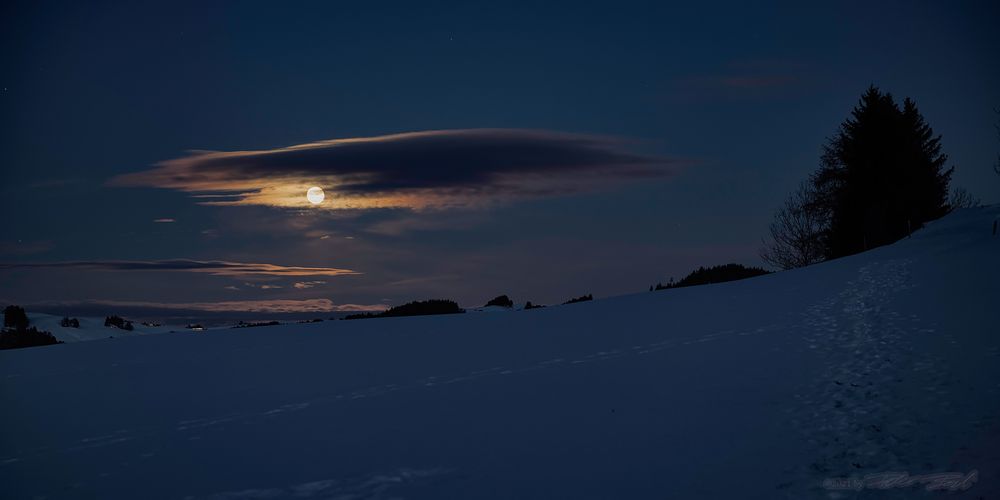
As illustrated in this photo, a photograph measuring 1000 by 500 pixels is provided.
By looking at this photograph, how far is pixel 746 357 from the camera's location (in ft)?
39.7

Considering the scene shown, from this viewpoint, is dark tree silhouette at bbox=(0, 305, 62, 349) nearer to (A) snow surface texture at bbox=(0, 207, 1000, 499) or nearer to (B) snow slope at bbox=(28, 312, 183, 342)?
(B) snow slope at bbox=(28, 312, 183, 342)

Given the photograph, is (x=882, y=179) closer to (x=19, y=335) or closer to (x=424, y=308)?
(x=424, y=308)

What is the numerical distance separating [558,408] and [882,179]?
4224 centimetres

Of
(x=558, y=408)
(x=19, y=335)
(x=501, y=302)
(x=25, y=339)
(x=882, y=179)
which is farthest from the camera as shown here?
(x=882, y=179)

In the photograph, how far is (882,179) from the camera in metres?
44.0

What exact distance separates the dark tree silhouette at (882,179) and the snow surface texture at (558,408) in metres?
27.7

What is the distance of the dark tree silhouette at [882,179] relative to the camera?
4309cm

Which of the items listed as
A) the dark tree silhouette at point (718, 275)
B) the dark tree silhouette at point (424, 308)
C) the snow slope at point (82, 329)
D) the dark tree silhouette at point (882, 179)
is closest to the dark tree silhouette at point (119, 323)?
the snow slope at point (82, 329)

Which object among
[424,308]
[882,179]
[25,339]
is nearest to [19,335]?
[25,339]

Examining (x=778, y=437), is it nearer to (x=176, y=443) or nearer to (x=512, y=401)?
(x=512, y=401)

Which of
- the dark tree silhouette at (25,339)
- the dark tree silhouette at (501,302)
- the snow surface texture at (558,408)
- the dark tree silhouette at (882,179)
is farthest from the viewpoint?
the dark tree silhouette at (882,179)

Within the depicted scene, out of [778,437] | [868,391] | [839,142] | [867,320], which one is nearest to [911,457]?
[778,437]

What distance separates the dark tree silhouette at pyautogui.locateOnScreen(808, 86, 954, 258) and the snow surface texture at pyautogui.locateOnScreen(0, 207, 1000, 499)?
90.9 feet

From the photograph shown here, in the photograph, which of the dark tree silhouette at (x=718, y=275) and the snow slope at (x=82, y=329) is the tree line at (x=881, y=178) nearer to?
the dark tree silhouette at (x=718, y=275)
